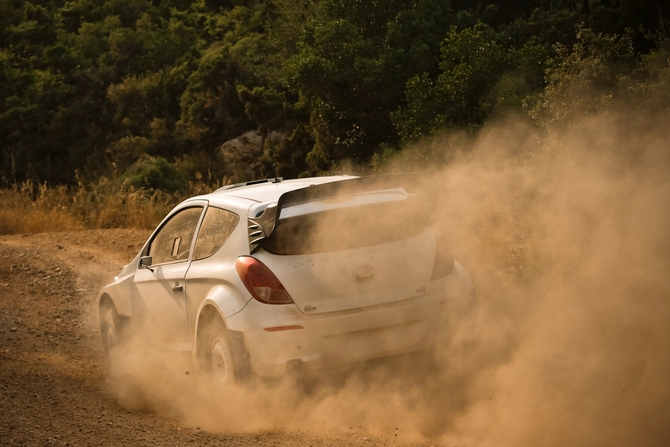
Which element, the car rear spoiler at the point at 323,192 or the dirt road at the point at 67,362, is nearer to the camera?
the dirt road at the point at 67,362

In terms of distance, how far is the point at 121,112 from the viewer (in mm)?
38156

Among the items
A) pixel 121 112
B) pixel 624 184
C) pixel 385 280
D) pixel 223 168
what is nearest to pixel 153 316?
pixel 385 280

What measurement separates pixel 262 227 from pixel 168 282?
56.3 inches

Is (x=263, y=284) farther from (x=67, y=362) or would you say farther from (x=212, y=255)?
(x=67, y=362)

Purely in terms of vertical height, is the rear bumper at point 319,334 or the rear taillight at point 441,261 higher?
the rear taillight at point 441,261

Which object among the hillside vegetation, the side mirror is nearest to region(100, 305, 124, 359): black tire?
the side mirror

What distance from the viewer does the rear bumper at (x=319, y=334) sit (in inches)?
233

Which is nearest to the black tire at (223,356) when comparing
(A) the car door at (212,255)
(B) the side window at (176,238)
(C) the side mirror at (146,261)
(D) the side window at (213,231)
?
(A) the car door at (212,255)

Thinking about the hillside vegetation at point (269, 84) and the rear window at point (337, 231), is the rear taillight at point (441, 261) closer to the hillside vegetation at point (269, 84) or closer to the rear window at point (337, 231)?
the rear window at point (337, 231)

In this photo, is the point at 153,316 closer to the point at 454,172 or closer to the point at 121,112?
the point at 454,172

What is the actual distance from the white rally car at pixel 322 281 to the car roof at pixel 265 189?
0.06 meters

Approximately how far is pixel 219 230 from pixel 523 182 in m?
4.48

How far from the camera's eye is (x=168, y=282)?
7.25 m

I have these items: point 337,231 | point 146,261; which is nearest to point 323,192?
point 337,231
